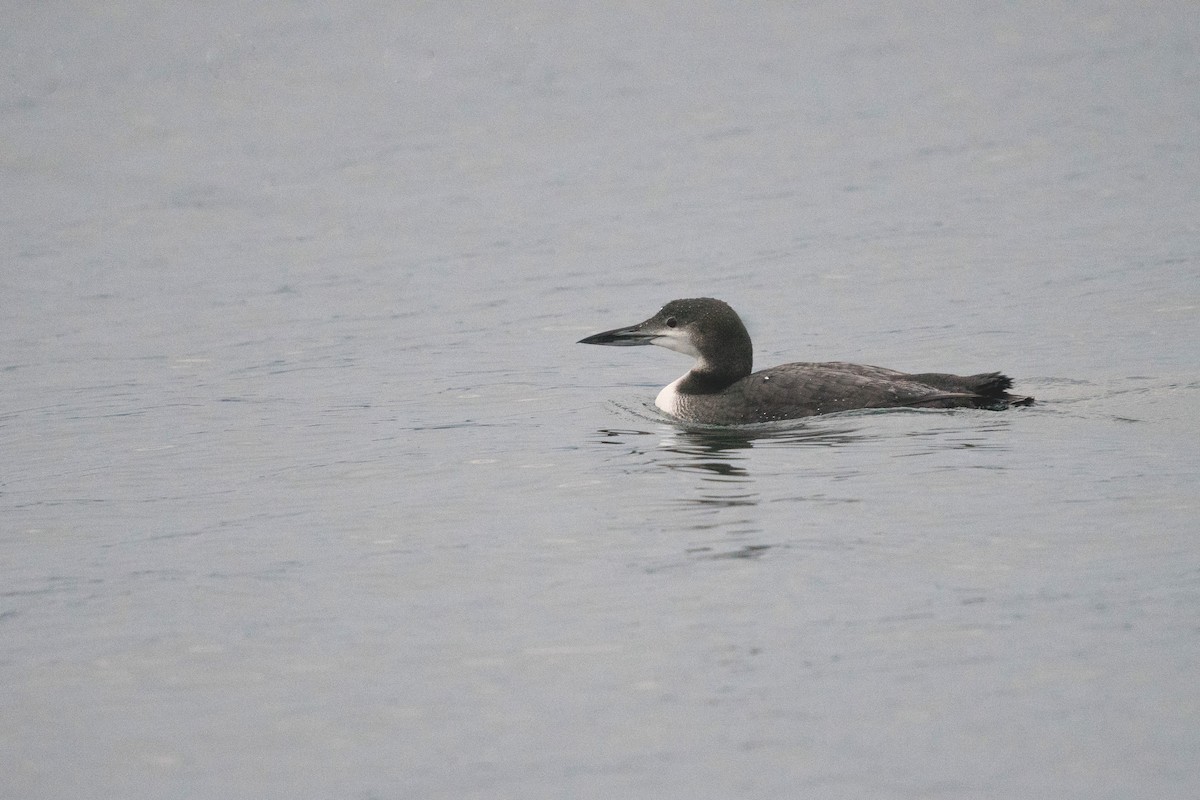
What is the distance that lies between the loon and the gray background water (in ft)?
0.69

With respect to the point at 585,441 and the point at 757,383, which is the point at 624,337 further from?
the point at 585,441

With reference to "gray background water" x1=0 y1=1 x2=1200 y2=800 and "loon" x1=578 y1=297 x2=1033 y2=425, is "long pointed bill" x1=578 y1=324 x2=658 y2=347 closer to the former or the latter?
"loon" x1=578 y1=297 x2=1033 y2=425

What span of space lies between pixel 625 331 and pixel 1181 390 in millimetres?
3651

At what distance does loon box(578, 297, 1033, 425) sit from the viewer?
1032 centimetres

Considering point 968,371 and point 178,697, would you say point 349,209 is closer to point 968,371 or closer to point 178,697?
point 968,371

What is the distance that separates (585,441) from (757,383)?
48.4 inches

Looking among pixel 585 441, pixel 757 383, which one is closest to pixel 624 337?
pixel 757 383

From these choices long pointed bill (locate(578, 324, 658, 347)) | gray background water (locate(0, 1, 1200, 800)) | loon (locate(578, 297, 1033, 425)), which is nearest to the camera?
gray background water (locate(0, 1, 1200, 800))

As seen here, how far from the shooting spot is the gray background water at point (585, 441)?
18.5 feet

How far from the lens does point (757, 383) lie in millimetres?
10820

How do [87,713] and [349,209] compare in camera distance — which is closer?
[87,713]

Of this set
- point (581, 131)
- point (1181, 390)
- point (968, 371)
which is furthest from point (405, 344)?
point (581, 131)

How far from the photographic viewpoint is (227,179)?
2255 centimetres

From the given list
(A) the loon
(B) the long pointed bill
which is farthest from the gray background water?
(B) the long pointed bill
